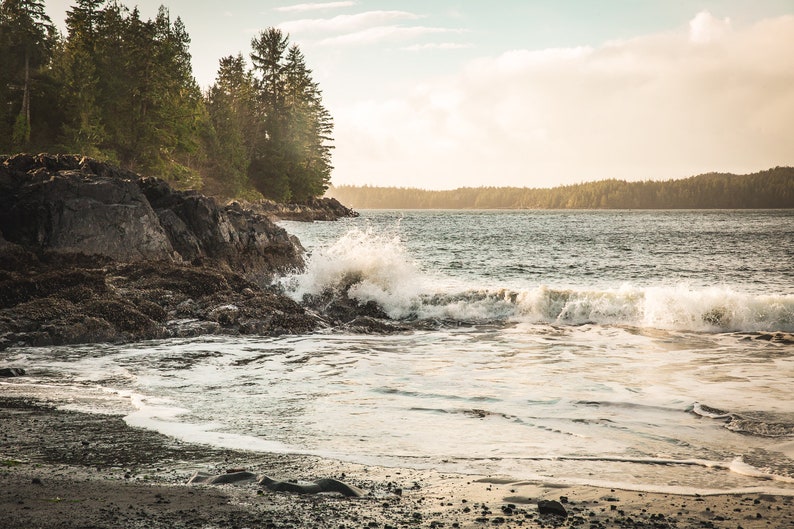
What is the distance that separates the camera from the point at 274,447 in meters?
6.41

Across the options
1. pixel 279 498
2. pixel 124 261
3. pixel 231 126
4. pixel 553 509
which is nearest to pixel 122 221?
pixel 124 261

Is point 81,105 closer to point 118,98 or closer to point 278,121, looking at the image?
point 118,98

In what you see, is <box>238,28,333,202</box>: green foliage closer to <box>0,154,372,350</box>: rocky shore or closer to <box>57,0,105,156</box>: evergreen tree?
<box>57,0,105,156</box>: evergreen tree

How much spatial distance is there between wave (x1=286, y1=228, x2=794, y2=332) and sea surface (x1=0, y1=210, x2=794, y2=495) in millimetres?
60

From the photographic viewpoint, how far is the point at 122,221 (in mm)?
18719

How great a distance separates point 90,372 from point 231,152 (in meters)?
78.3

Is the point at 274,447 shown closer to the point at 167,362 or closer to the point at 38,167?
the point at 167,362

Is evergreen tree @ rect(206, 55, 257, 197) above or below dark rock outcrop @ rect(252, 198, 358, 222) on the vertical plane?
above

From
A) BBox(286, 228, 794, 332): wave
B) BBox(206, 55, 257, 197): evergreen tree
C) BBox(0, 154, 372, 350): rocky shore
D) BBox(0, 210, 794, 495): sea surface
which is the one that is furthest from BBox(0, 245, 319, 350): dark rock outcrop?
BBox(206, 55, 257, 197): evergreen tree

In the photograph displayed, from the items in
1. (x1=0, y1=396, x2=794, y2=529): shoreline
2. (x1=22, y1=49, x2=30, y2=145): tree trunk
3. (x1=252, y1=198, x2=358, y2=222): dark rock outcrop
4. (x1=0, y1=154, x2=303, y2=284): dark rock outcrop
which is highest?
(x1=22, y1=49, x2=30, y2=145): tree trunk

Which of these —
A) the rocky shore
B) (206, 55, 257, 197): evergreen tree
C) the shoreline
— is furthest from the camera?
(206, 55, 257, 197): evergreen tree

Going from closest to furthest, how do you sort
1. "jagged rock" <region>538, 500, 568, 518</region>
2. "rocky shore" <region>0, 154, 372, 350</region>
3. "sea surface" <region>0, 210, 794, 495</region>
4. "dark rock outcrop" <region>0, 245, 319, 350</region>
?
"jagged rock" <region>538, 500, 568, 518</region>
"sea surface" <region>0, 210, 794, 495</region>
"dark rock outcrop" <region>0, 245, 319, 350</region>
"rocky shore" <region>0, 154, 372, 350</region>

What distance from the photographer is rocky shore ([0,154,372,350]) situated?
1362cm

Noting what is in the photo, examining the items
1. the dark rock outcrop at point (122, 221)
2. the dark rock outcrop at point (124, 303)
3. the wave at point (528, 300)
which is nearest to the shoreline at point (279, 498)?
the dark rock outcrop at point (124, 303)
